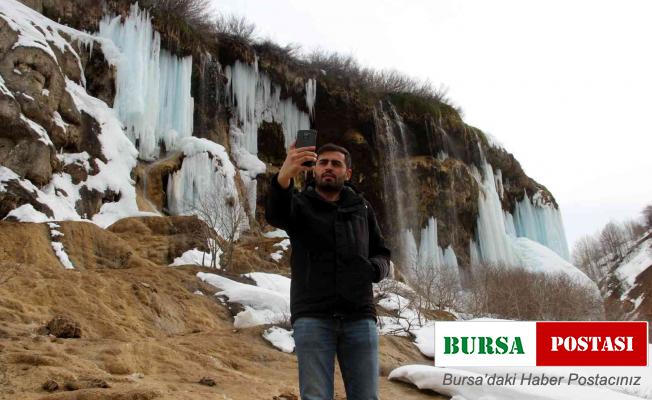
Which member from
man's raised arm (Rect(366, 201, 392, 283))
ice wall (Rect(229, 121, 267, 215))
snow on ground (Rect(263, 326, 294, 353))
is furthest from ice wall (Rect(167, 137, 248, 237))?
man's raised arm (Rect(366, 201, 392, 283))

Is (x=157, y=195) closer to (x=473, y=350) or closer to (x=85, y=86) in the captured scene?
(x=85, y=86)

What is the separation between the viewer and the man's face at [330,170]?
302 cm

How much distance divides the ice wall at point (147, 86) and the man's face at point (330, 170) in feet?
73.1

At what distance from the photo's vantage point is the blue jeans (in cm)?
276

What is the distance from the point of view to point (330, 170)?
3.03m

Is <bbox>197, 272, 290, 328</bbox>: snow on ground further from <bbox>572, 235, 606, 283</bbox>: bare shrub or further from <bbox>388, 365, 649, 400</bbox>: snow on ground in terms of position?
<bbox>572, 235, 606, 283</bbox>: bare shrub

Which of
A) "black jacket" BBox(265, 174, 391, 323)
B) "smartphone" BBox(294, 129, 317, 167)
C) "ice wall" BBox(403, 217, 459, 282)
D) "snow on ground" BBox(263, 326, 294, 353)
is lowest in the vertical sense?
"snow on ground" BBox(263, 326, 294, 353)

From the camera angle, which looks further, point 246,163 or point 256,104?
point 256,104

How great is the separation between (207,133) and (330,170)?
28571 millimetres

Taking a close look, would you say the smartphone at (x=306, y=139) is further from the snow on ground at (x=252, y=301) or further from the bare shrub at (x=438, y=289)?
the bare shrub at (x=438, y=289)

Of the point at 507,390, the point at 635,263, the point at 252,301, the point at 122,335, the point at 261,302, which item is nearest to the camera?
the point at 507,390

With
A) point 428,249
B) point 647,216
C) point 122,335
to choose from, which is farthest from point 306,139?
point 647,216

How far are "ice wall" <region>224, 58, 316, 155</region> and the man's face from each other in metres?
30.2

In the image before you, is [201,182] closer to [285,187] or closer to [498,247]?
[285,187]
